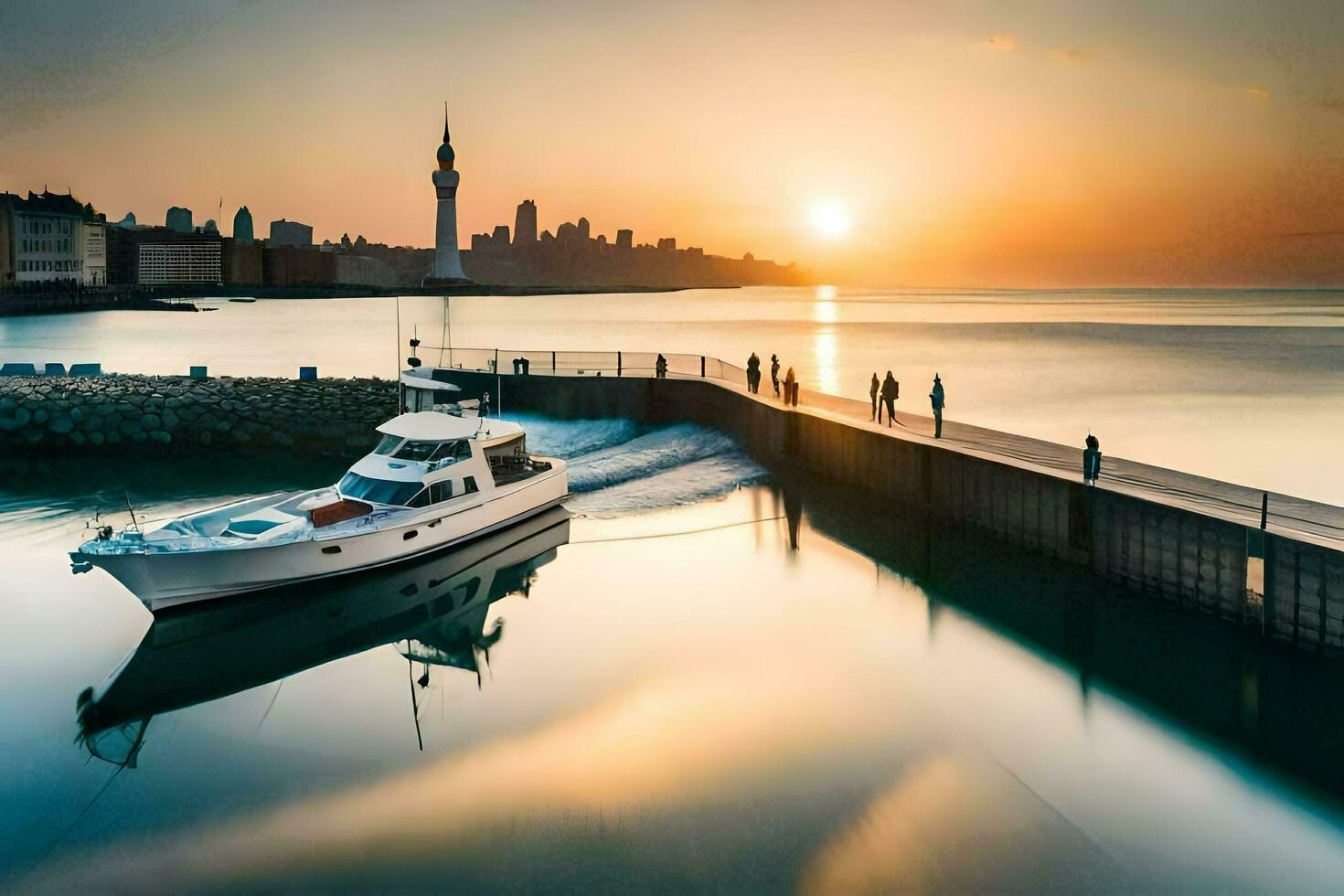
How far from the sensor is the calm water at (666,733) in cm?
950

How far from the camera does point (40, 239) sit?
13575cm

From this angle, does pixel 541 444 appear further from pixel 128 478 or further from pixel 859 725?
pixel 859 725

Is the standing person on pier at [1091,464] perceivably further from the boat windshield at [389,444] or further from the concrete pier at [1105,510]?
the boat windshield at [389,444]

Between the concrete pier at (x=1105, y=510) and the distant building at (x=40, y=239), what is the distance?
432ft

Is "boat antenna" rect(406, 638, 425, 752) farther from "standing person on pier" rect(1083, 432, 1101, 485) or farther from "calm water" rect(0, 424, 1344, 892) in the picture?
"standing person on pier" rect(1083, 432, 1101, 485)

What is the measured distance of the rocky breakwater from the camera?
32.7 meters

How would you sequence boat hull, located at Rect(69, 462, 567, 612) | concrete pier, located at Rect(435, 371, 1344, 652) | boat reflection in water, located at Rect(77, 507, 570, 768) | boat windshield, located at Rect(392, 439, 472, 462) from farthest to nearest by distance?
boat windshield, located at Rect(392, 439, 472, 462)
boat hull, located at Rect(69, 462, 567, 612)
concrete pier, located at Rect(435, 371, 1344, 652)
boat reflection in water, located at Rect(77, 507, 570, 768)

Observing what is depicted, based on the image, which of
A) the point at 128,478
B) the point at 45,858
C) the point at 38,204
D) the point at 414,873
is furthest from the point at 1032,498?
the point at 38,204

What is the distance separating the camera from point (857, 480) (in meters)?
24.7

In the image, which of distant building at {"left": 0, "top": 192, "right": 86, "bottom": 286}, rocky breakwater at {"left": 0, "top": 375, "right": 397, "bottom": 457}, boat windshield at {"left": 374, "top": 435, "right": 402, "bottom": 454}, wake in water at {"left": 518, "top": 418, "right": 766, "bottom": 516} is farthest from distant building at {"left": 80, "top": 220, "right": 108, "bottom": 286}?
boat windshield at {"left": 374, "top": 435, "right": 402, "bottom": 454}

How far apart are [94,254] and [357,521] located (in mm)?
181709

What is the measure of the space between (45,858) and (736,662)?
8.58 m

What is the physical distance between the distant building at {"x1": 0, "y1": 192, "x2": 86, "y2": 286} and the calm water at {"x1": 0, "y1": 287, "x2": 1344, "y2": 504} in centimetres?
1001

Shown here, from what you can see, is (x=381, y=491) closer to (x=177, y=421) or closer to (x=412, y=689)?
(x=412, y=689)
